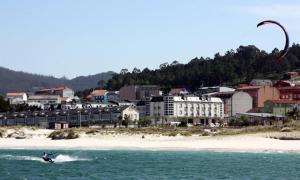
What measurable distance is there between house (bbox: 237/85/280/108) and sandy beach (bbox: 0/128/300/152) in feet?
209

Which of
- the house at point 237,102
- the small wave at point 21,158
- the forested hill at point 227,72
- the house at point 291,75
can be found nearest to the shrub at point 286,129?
the small wave at point 21,158

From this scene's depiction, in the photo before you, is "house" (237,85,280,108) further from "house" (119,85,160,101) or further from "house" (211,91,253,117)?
"house" (119,85,160,101)

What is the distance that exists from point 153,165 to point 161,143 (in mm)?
18926

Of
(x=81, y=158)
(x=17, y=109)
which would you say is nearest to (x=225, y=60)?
(x=17, y=109)

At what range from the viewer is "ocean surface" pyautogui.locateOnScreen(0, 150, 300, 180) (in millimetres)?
42500

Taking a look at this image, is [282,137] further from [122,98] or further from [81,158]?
[122,98]

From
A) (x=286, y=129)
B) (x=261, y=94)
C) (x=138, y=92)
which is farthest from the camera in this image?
(x=138, y=92)

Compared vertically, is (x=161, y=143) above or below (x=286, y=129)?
below

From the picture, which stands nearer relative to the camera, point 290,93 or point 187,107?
point 187,107

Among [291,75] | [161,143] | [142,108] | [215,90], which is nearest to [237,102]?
[215,90]

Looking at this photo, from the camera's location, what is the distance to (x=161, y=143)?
223 feet

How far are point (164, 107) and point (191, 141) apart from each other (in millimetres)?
56360

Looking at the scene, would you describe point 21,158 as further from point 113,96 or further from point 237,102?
point 113,96

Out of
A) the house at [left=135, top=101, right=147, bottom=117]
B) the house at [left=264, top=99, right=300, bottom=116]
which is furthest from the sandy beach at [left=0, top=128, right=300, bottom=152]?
the house at [left=264, top=99, right=300, bottom=116]
